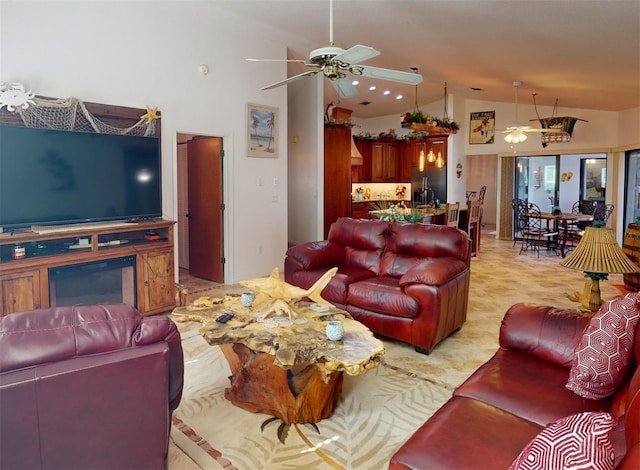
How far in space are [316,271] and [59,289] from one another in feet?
7.94

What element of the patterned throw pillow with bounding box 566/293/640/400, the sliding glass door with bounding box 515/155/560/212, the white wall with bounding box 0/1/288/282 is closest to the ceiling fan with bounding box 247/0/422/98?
the patterned throw pillow with bounding box 566/293/640/400

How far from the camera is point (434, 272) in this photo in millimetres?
3475

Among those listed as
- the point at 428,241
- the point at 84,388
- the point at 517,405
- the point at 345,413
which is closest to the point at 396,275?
the point at 428,241

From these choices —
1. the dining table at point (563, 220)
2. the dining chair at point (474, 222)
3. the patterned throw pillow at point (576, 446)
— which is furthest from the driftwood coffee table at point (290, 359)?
the dining table at point (563, 220)

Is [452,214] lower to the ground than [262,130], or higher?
lower

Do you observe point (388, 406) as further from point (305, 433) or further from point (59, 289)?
point (59, 289)

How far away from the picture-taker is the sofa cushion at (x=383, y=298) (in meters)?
3.48

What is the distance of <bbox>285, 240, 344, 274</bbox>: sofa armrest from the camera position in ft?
14.1

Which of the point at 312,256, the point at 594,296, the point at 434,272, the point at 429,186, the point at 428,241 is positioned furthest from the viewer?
the point at 429,186

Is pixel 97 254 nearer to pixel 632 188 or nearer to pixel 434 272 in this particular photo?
pixel 434 272

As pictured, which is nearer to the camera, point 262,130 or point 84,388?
point 84,388

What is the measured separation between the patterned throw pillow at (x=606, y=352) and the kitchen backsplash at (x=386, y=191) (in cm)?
915

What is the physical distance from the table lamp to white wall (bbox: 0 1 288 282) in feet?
14.2

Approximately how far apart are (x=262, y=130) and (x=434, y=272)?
12.2ft
